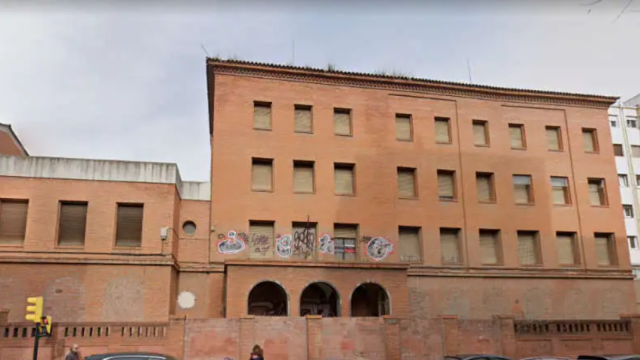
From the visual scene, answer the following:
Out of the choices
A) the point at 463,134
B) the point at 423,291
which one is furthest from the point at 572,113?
the point at 423,291

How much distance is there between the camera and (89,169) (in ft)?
77.4

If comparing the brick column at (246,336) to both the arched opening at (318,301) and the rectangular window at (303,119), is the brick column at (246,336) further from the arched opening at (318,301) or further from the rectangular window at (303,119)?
the rectangular window at (303,119)

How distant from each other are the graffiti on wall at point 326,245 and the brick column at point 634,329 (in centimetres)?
1335

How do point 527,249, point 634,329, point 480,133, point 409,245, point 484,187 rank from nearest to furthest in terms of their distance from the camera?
1. point 634,329
2. point 409,245
3. point 527,249
4. point 484,187
5. point 480,133

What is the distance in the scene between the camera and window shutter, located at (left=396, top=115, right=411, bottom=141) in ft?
96.7

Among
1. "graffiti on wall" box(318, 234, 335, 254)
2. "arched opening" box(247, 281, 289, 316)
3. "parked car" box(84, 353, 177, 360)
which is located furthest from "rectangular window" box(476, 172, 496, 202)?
"parked car" box(84, 353, 177, 360)

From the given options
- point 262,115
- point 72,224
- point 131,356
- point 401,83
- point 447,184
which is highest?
point 401,83

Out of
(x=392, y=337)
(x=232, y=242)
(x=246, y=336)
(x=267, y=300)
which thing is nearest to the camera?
(x=246, y=336)

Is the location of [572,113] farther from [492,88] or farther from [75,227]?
[75,227]

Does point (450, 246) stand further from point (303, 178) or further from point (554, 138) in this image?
point (554, 138)

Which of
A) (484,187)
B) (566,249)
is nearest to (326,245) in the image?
(484,187)

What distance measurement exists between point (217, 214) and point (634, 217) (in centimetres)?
3813

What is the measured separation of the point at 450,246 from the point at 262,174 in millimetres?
10191

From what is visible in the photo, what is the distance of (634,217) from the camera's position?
47406 mm
